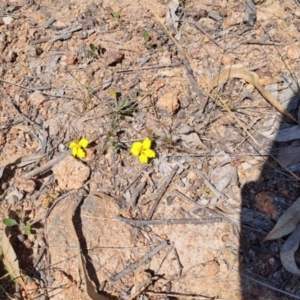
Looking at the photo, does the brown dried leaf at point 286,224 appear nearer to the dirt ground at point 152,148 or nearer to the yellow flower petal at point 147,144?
the dirt ground at point 152,148

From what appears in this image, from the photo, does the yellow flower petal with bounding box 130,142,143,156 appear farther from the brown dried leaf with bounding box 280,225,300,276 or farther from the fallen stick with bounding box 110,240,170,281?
the brown dried leaf with bounding box 280,225,300,276

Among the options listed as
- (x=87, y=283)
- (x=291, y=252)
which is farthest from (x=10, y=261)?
(x=291, y=252)

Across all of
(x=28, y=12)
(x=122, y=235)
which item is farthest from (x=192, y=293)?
(x=28, y=12)

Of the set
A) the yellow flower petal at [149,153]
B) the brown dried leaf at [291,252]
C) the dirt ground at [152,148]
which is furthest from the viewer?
the yellow flower petal at [149,153]

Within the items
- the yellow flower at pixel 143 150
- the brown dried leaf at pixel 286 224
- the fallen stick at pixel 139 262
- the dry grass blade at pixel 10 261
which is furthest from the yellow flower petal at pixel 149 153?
the dry grass blade at pixel 10 261

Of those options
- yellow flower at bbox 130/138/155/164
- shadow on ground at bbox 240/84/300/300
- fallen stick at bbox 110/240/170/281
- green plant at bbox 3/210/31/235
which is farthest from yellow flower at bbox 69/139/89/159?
shadow on ground at bbox 240/84/300/300

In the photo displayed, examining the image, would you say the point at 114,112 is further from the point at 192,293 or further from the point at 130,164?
the point at 192,293
